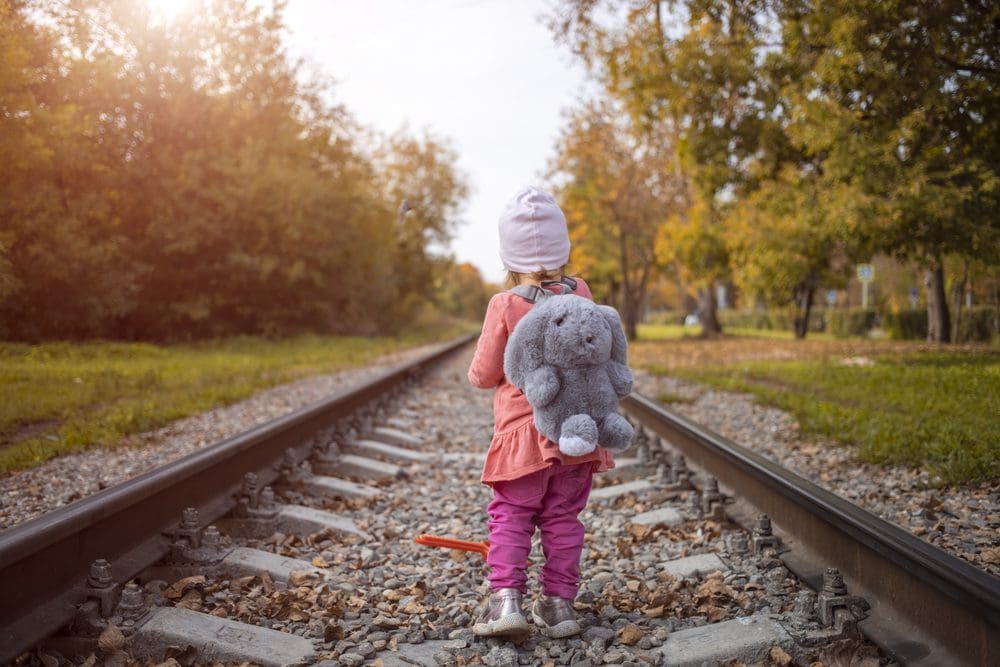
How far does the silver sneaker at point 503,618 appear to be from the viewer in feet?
9.12

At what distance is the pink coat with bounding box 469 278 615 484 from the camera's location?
291 cm

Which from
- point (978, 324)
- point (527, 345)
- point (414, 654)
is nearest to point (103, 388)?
point (414, 654)

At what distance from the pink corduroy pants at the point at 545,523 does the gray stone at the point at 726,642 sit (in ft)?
1.46

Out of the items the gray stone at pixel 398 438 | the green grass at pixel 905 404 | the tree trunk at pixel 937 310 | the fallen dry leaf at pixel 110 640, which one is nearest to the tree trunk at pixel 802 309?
the tree trunk at pixel 937 310

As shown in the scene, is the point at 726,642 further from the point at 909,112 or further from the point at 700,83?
the point at 700,83

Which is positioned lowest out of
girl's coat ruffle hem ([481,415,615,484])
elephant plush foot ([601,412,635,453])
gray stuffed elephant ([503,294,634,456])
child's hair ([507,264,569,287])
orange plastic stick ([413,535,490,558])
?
orange plastic stick ([413,535,490,558])

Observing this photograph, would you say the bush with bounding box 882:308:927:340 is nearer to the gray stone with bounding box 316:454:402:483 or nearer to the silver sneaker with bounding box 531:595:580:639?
the gray stone with bounding box 316:454:402:483

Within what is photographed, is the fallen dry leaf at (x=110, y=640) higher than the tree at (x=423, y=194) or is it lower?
lower

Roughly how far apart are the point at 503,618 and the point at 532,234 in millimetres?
1321

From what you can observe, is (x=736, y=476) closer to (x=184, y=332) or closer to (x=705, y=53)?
(x=705, y=53)

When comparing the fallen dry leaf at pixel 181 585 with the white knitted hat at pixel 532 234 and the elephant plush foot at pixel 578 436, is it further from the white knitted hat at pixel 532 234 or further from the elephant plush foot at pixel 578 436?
the white knitted hat at pixel 532 234

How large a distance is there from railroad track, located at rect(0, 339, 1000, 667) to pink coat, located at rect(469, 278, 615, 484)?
592mm

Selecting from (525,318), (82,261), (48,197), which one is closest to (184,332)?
(82,261)

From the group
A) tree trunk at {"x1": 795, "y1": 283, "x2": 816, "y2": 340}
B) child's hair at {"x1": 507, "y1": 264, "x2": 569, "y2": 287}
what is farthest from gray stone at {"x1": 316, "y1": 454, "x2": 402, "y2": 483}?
tree trunk at {"x1": 795, "y1": 283, "x2": 816, "y2": 340}
